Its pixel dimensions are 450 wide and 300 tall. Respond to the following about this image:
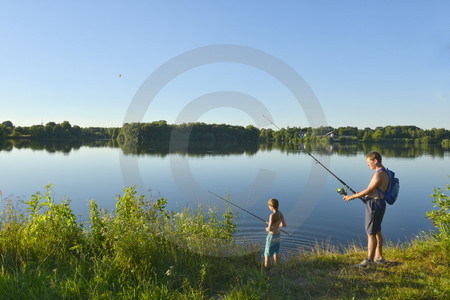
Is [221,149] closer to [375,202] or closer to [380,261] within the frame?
[380,261]

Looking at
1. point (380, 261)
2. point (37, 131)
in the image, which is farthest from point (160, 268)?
point (37, 131)

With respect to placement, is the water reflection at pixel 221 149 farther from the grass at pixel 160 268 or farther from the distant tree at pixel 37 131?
the grass at pixel 160 268

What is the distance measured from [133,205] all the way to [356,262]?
428 cm

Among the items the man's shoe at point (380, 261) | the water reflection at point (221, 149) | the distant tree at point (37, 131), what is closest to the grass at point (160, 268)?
the man's shoe at point (380, 261)

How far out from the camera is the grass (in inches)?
157

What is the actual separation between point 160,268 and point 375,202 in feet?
11.9

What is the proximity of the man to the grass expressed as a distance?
0.91ft

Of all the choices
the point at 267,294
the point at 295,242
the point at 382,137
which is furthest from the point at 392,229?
the point at 382,137

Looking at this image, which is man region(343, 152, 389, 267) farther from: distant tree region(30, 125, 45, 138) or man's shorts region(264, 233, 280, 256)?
distant tree region(30, 125, 45, 138)

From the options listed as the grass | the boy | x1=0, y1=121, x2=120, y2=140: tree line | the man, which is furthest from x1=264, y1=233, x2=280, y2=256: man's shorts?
x1=0, y1=121, x2=120, y2=140: tree line

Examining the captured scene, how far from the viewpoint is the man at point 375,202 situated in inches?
192

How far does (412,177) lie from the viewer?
105 ft

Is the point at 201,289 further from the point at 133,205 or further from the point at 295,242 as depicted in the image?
the point at 295,242

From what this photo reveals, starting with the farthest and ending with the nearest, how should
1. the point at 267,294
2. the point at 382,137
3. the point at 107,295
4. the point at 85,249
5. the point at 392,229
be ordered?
the point at 382,137
the point at 392,229
the point at 85,249
the point at 267,294
the point at 107,295
